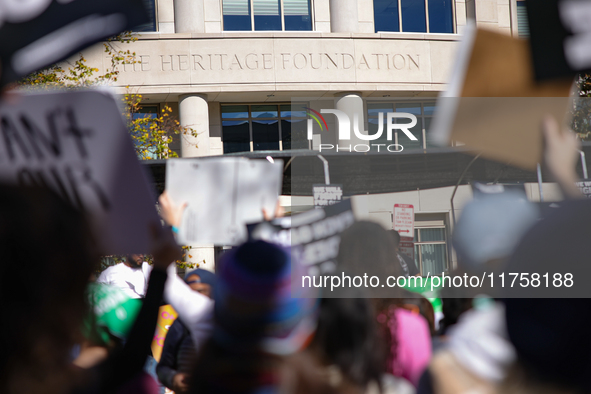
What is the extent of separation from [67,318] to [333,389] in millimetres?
682

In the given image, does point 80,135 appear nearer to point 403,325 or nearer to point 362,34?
point 403,325

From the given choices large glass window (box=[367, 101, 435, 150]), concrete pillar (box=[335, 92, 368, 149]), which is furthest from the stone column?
large glass window (box=[367, 101, 435, 150])

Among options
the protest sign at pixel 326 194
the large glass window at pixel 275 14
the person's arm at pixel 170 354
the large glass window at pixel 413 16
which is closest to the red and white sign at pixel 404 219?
the protest sign at pixel 326 194

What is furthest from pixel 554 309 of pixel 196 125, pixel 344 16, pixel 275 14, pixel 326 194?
pixel 275 14

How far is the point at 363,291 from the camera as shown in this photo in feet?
6.75

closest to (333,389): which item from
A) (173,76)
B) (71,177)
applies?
(71,177)

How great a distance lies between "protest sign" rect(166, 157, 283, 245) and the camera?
3.07 m

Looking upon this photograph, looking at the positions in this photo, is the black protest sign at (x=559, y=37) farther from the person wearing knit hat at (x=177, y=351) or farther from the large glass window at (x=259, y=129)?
the large glass window at (x=259, y=129)

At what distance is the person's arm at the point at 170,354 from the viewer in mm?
3660

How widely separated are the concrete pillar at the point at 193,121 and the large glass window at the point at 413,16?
6.11m

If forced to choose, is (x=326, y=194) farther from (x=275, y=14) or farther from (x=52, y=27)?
(x=275, y=14)

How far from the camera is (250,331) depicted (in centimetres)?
133

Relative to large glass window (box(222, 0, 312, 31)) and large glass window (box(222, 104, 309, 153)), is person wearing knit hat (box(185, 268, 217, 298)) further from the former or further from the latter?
large glass window (box(222, 0, 312, 31))

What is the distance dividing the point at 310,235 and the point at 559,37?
1715 millimetres
